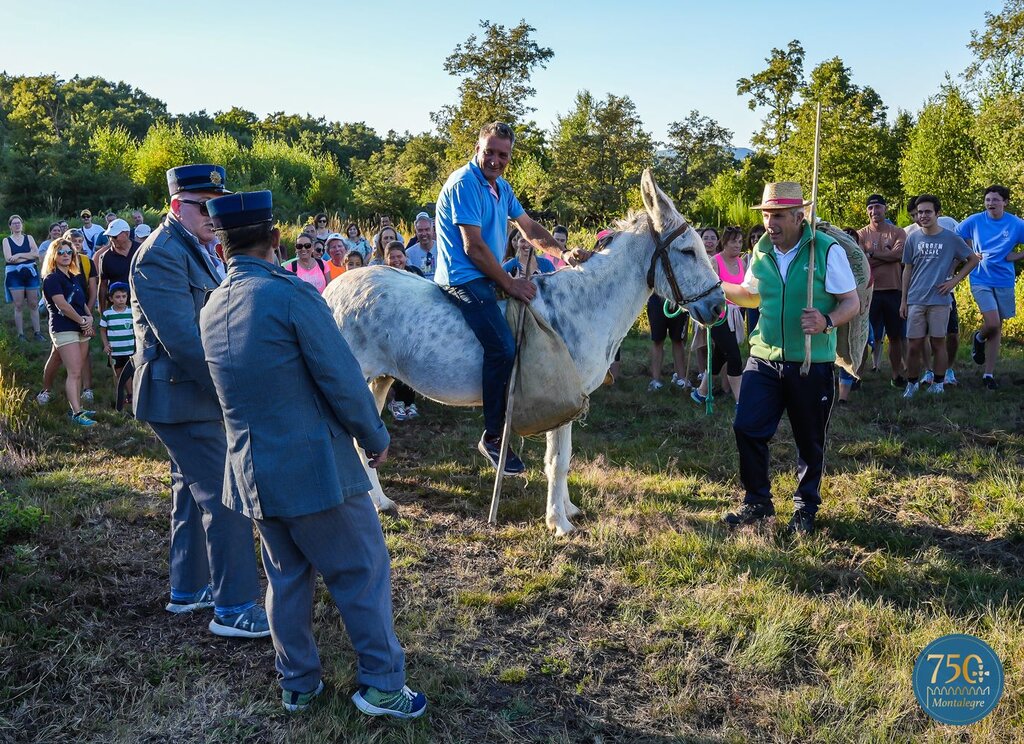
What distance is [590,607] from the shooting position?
4.84m

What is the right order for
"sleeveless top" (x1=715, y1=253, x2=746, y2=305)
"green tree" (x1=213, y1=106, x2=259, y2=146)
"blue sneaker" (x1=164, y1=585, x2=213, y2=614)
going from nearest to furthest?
"blue sneaker" (x1=164, y1=585, x2=213, y2=614), "sleeveless top" (x1=715, y1=253, x2=746, y2=305), "green tree" (x1=213, y1=106, x2=259, y2=146)

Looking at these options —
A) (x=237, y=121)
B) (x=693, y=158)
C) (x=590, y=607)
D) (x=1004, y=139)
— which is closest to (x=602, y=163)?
(x=693, y=158)

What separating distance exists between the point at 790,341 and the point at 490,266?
2.24 m

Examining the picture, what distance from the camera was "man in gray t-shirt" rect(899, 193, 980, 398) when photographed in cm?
968

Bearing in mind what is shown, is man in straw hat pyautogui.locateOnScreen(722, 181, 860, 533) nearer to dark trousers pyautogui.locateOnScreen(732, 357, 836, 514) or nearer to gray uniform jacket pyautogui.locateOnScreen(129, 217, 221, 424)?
dark trousers pyautogui.locateOnScreen(732, 357, 836, 514)

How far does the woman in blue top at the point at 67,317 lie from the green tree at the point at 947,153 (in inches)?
718

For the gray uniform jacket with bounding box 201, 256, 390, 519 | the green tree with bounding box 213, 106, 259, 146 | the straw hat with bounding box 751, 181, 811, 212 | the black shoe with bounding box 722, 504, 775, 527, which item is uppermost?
the green tree with bounding box 213, 106, 259, 146

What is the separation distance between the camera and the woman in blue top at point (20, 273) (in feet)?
45.9

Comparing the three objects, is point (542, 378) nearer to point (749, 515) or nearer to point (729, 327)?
point (749, 515)

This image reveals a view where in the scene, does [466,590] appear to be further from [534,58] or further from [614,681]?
[534,58]

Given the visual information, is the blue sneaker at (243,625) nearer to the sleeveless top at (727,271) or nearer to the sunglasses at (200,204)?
the sunglasses at (200,204)

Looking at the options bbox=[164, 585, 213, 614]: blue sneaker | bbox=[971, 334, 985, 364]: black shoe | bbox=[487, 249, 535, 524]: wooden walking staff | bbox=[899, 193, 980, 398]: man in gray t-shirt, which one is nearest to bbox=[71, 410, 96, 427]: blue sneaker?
bbox=[164, 585, 213, 614]: blue sneaker

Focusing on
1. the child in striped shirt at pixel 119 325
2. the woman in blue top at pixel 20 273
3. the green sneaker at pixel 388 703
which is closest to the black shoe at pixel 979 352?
the green sneaker at pixel 388 703

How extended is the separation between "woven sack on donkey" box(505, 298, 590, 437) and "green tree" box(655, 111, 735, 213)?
22.3m
